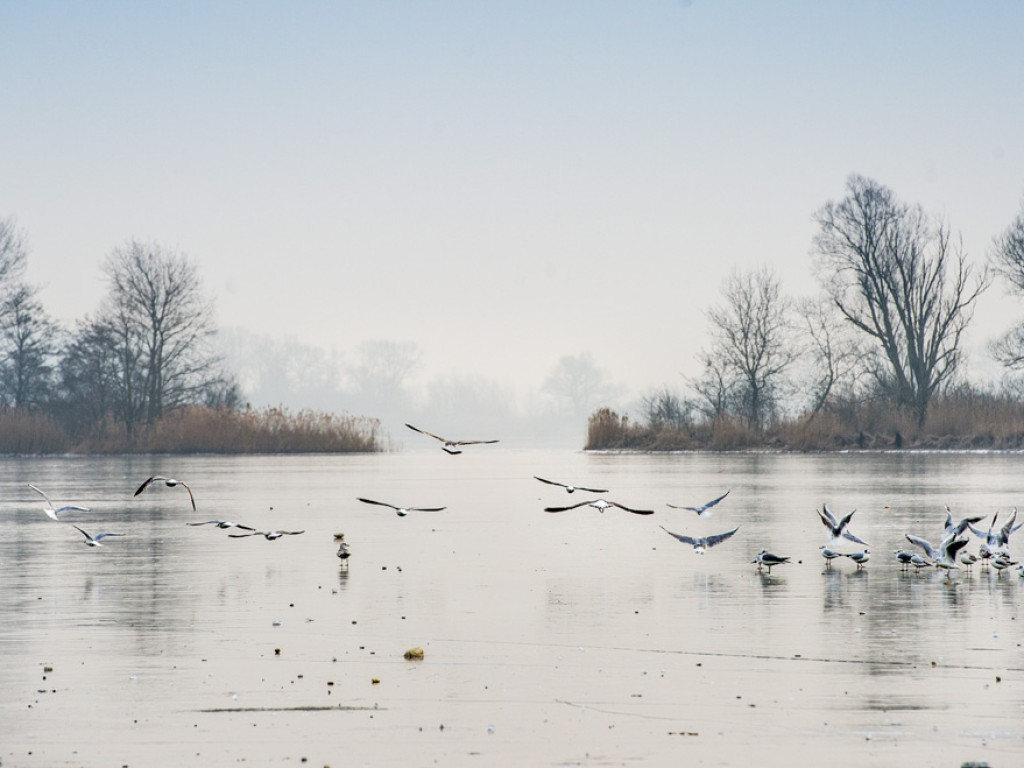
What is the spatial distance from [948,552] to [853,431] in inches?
1783

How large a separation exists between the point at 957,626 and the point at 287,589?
558 centimetres

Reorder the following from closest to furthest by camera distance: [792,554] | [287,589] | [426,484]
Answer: [287,589] → [792,554] → [426,484]

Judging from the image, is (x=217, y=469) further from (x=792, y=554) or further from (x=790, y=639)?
(x=790, y=639)

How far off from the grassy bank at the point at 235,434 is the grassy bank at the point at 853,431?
11900 millimetres

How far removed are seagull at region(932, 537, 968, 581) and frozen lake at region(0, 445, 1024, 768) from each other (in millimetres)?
244

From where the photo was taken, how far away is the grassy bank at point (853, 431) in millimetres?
50469

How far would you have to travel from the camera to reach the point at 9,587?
1064 centimetres

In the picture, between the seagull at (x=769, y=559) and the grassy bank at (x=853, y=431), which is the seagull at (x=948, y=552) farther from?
the grassy bank at (x=853, y=431)

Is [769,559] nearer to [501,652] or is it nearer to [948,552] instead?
[948,552]

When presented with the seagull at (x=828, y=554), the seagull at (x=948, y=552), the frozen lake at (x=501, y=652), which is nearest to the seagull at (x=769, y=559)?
the frozen lake at (x=501, y=652)

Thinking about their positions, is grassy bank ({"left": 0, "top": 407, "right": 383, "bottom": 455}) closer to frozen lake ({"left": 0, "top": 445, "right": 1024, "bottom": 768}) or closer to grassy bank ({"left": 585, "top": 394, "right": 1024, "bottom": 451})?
grassy bank ({"left": 585, "top": 394, "right": 1024, "bottom": 451})

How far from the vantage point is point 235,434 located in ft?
184

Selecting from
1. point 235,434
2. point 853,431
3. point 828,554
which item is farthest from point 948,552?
point 235,434

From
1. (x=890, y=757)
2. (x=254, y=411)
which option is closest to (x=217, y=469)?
(x=254, y=411)
